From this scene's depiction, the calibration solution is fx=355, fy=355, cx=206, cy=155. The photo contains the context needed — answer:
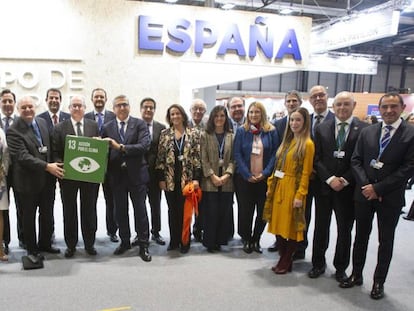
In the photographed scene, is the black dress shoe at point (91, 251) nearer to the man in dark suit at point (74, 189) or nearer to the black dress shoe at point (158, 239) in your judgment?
the man in dark suit at point (74, 189)

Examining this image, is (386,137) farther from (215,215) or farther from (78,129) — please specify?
(78,129)

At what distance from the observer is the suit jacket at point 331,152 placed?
286 centimetres

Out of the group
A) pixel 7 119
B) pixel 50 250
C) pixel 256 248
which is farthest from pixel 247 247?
pixel 7 119

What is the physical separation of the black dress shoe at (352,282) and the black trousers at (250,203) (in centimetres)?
91

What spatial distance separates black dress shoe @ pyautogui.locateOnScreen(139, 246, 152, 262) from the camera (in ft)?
11.2

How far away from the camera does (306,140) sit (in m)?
2.96

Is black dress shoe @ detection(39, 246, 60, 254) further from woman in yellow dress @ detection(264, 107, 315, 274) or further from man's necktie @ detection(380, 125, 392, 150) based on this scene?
man's necktie @ detection(380, 125, 392, 150)

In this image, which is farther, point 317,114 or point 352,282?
point 317,114

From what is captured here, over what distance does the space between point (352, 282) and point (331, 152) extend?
3.62 ft

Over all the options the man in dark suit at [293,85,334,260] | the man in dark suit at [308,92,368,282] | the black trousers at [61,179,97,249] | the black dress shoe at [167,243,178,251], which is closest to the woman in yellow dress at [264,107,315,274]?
the man in dark suit at [308,92,368,282]

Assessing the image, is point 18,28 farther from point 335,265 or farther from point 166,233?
point 335,265

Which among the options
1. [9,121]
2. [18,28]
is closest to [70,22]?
[18,28]

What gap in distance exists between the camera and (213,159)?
352cm

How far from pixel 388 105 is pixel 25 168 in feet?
9.85
